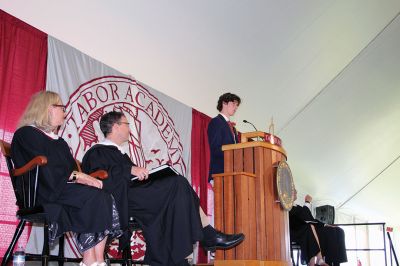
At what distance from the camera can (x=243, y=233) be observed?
298 centimetres

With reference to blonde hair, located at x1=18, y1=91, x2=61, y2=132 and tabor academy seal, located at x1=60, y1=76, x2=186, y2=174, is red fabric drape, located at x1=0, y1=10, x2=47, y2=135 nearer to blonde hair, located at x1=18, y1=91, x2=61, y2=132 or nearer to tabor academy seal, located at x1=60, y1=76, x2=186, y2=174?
tabor academy seal, located at x1=60, y1=76, x2=186, y2=174

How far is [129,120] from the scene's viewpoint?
154 inches

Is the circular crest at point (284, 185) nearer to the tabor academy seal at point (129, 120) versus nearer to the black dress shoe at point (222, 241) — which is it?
the black dress shoe at point (222, 241)

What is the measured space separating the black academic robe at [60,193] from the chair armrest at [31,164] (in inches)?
3.0

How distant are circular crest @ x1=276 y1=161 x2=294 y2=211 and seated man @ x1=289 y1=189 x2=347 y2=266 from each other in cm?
159

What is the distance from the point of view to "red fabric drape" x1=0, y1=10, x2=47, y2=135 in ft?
9.45

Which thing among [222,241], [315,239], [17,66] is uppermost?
[17,66]

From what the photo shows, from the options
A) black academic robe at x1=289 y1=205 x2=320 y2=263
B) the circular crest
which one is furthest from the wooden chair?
black academic robe at x1=289 y1=205 x2=320 y2=263

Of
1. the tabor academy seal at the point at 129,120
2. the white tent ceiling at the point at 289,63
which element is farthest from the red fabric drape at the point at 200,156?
the tabor academy seal at the point at 129,120

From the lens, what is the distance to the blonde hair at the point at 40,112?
2396mm

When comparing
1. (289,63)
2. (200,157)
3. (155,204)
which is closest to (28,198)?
(155,204)

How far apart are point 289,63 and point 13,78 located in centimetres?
336

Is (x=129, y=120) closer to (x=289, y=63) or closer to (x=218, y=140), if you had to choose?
(x=218, y=140)

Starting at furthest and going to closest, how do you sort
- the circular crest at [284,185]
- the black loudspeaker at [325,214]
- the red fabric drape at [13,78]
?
1. the black loudspeaker at [325,214]
2. the circular crest at [284,185]
3. the red fabric drape at [13,78]
